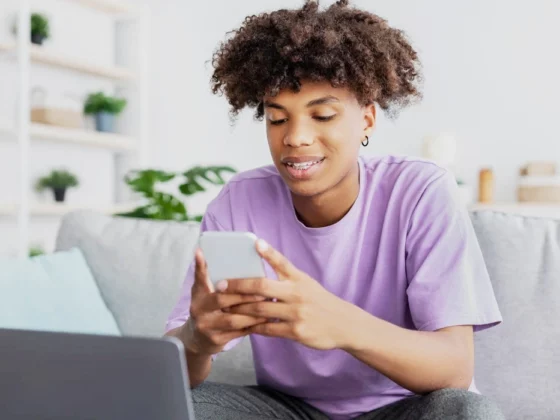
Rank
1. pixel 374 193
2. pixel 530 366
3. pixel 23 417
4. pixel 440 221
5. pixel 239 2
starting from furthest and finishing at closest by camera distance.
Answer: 1. pixel 239 2
2. pixel 530 366
3. pixel 374 193
4. pixel 440 221
5. pixel 23 417

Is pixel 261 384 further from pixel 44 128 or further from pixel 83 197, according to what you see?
pixel 83 197

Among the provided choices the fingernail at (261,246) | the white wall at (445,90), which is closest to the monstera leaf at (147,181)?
the white wall at (445,90)

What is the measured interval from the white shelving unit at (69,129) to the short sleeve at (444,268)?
2.67 metres

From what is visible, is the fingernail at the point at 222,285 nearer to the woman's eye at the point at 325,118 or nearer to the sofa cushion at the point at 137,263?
the woman's eye at the point at 325,118

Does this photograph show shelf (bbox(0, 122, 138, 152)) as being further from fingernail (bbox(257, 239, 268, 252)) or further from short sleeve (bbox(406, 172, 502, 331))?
fingernail (bbox(257, 239, 268, 252))

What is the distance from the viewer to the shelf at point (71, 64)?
386 cm

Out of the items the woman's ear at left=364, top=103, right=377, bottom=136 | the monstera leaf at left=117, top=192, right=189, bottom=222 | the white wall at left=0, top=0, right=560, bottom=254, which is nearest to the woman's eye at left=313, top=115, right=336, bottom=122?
the woman's ear at left=364, top=103, right=377, bottom=136

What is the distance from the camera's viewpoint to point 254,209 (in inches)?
54.6

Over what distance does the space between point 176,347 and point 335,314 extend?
13.9 inches

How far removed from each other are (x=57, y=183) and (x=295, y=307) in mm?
3540

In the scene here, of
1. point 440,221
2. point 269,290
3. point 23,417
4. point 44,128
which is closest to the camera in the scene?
point 23,417

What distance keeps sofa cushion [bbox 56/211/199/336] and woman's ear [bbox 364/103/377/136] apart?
62cm

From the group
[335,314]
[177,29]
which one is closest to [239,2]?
[177,29]

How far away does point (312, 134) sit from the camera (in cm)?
120
